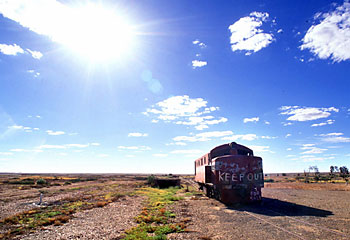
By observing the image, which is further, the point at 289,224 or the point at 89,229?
the point at 89,229

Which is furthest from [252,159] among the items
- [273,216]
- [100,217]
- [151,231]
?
[100,217]

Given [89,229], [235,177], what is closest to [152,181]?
[235,177]

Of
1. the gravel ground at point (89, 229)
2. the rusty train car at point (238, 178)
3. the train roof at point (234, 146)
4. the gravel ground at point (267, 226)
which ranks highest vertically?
the train roof at point (234, 146)

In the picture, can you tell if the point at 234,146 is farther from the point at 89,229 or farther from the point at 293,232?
the point at 89,229

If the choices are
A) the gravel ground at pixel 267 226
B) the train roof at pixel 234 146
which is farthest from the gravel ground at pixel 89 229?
the train roof at pixel 234 146

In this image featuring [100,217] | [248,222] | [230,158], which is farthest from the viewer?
[230,158]

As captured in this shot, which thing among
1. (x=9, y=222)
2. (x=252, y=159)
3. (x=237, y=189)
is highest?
(x=252, y=159)

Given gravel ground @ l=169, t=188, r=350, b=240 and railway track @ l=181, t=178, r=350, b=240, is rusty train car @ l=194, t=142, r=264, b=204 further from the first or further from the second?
railway track @ l=181, t=178, r=350, b=240

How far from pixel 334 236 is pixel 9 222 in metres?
17.6

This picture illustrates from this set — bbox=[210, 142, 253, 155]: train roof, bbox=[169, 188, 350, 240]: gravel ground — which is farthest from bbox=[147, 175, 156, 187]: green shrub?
bbox=[169, 188, 350, 240]: gravel ground

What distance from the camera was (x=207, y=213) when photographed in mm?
14617

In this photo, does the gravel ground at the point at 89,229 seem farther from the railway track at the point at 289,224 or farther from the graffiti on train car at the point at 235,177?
the graffiti on train car at the point at 235,177

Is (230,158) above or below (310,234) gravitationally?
above

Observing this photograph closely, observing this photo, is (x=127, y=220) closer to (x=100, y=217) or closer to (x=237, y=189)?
(x=100, y=217)
